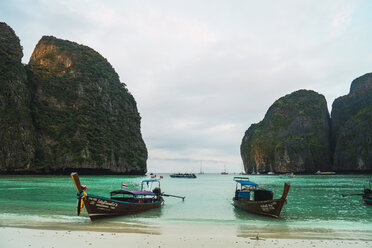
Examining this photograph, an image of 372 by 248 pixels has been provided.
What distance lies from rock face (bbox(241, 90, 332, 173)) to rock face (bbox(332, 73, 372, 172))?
7333 mm

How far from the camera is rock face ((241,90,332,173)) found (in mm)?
133750

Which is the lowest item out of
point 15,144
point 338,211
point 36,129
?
point 338,211

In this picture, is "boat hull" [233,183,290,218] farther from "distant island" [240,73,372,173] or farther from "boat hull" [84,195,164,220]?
"distant island" [240,73,372,173]

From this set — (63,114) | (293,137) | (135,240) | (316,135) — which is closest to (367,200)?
(135,240)

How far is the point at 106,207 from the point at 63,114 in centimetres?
8113

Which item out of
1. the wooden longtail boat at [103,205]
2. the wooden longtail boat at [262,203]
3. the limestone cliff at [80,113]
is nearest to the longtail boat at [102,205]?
the wooden longtail boat at [103,205]

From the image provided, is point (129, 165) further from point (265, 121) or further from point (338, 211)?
point (265, 121)

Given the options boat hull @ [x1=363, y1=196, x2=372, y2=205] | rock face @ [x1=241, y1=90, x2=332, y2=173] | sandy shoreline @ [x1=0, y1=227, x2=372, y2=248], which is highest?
rock face @ [x1=241, y1=90, x2=332, y2=173]

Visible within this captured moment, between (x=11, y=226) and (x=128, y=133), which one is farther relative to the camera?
(x=128, y=133)

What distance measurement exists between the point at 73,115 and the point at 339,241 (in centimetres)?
8943

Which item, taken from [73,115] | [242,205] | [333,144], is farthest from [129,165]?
[333,144]

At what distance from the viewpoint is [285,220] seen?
55.3 feet

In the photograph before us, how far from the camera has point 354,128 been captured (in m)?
119

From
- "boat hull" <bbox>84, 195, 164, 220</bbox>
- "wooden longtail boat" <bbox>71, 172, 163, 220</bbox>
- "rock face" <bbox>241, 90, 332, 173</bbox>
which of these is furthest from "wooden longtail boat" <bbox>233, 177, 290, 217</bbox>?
"rock face" <bbox>241, 90, 332, 173</bbox>
